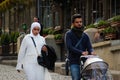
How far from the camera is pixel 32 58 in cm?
1048

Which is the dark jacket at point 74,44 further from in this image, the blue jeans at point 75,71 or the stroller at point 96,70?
the stroller at point 96,70

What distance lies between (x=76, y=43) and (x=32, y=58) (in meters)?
0.91

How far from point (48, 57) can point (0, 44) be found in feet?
82.6

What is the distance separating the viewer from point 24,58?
34.8 ft

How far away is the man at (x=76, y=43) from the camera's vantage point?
10.2m

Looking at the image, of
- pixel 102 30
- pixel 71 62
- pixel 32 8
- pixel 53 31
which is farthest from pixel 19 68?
pixel 32 8

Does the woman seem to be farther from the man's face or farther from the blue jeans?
the man's face

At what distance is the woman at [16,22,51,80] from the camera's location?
10.4 m

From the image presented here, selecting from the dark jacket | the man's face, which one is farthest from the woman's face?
the man's face

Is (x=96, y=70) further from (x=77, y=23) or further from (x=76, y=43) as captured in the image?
(x=77, y=23)

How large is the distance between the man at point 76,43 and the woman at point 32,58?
569 millimetres

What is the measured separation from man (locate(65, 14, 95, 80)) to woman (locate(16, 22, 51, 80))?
1.87 ft

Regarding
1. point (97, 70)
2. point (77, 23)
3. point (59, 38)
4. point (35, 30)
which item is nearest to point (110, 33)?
point (35, 30)

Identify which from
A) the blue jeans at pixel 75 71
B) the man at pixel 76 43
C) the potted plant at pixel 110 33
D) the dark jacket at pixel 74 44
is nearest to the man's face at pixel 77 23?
the man at pixel 76 43
